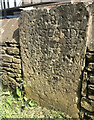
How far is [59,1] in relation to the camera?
281 centimetres

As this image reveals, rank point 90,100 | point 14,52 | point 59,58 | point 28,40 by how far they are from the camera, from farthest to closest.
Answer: point 14,52
point 28,40
point 59,58
point 90,100

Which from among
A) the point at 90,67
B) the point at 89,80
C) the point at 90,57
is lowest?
the point at 89,80

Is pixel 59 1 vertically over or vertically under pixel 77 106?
over

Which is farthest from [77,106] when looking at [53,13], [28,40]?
[53,13]

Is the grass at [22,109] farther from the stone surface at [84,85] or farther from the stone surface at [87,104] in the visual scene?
the stone surface at [84,85]

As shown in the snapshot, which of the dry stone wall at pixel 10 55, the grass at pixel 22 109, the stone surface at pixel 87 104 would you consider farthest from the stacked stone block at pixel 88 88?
the dry stone wall at pixel 10 55

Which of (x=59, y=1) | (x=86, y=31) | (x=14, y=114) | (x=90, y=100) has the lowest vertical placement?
(x=14, y=114)

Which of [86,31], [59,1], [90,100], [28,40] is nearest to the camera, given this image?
[86,31]

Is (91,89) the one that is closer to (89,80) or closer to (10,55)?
(89,80)

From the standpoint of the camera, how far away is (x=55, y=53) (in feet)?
5.32

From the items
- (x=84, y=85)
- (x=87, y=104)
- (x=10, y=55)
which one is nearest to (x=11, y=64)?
(x=10, y=55)

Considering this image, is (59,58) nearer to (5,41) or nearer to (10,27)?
(5,41)

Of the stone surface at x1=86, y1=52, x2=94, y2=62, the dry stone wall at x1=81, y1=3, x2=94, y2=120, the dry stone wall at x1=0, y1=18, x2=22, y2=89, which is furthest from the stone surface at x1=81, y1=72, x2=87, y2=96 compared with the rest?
the dry stone wall at x1=0, y1=18, x2=22, y2=89

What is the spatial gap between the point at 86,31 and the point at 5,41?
1.45 metres
